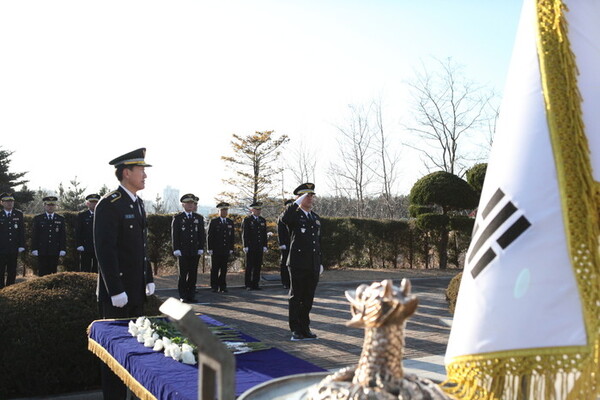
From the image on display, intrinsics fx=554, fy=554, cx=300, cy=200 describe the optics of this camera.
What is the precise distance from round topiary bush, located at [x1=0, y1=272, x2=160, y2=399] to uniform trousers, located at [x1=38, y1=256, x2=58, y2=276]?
977 centimetres

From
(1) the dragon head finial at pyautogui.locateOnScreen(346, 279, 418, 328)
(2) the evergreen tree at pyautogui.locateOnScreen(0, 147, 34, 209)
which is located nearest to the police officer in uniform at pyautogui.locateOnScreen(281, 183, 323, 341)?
(1) the dragon head finial at pyautogui.locateOnScreen(346, 279, 418, 328)

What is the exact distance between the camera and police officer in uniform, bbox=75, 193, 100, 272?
48.2 feet

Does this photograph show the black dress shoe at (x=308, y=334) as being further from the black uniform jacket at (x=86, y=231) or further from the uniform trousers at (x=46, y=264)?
the uniform trousers at (x=46, y=264)

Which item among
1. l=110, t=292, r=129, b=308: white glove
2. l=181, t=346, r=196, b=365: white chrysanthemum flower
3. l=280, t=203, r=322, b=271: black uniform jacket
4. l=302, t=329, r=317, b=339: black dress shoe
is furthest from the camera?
l=302, t=329, r=317, b=339: black dress shoe

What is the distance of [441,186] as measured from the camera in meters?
20.4

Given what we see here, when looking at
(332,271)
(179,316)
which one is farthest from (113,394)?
(332,271)

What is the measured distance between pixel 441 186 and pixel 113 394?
683 inches

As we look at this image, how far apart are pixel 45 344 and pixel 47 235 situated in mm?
10106

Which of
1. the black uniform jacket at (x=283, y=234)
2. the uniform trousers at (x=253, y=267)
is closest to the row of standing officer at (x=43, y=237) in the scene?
the uniform trousers at (x=253, y=267)

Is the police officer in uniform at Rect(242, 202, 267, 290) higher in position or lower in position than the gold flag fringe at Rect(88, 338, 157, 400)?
higher

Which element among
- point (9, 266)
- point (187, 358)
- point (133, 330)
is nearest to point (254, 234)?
point (9, 266)

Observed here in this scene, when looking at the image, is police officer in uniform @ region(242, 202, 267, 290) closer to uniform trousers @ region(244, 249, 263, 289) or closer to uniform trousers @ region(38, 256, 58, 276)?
uniform trousers @ region(244, 249, 263, 289)

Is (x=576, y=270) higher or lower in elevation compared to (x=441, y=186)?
lower

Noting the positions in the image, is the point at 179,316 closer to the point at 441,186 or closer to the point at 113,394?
the point at 113,394
